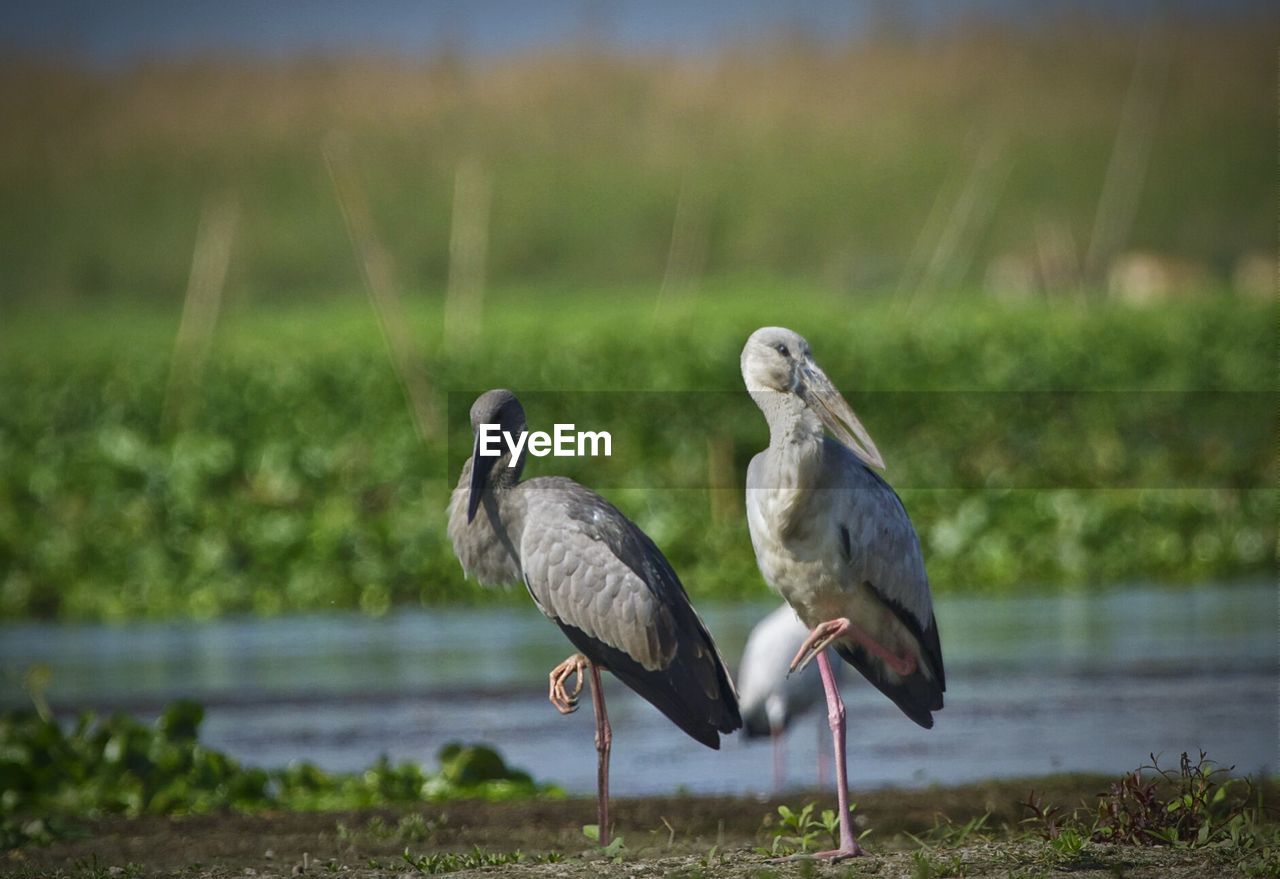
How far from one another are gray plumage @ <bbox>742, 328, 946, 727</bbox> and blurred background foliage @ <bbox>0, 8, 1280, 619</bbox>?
280cm

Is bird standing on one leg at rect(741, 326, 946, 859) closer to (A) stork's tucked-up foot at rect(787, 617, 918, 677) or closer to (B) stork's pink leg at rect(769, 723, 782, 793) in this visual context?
(A) stork's tucked-up foot at rect(787, 617, 918, 677)

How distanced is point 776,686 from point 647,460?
8.57 m

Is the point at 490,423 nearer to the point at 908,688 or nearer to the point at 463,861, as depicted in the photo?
the point at 463,861

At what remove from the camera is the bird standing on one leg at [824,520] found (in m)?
7.02

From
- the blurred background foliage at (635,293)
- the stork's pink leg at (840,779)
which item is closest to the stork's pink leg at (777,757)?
the blurred background foliage at (635,293)

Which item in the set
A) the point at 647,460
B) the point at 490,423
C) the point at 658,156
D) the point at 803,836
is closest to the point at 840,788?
the point at 803,836

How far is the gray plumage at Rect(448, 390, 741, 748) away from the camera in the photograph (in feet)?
24.2

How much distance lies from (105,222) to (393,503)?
7082cm

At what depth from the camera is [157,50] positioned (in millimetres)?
106875

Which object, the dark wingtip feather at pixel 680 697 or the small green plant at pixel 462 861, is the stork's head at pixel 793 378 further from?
the small green plant at pixel 462 861

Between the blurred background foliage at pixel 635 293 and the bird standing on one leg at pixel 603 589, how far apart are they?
1994 millimetres

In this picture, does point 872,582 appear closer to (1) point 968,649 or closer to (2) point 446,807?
(2) point 446,807

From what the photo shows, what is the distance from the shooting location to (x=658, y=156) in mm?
90375

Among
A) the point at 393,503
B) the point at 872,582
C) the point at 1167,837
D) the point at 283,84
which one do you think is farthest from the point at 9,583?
the point at 283,84
